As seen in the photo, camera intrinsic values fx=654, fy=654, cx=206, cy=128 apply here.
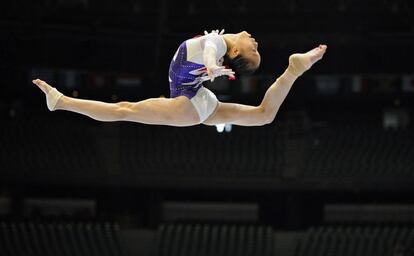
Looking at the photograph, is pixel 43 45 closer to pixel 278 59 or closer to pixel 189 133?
pixel 189 133

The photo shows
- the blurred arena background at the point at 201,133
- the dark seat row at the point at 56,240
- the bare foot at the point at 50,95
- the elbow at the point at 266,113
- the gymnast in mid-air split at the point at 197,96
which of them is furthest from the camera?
the blurred arena background at the point at 201,133

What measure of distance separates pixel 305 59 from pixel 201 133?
13358 mm

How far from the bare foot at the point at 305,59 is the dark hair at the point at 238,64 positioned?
0.42 metres

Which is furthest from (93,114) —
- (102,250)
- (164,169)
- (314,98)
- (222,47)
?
(314,98)

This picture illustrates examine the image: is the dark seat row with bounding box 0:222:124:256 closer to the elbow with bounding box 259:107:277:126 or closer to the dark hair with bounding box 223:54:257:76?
the elbow with bounding box 259:107:277:126

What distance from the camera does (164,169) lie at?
18594 mm

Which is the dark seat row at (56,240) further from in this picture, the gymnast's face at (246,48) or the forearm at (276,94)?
the gymnast's face at (246,48)

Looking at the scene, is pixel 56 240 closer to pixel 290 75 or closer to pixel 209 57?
pixel 290 75

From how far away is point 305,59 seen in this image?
243 inches

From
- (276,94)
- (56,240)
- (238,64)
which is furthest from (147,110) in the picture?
(56,240)

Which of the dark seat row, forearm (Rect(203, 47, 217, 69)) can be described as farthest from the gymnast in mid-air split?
the dark seat row

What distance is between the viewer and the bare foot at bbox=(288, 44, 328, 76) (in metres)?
6.10

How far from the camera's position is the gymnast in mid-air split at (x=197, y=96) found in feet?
20.6

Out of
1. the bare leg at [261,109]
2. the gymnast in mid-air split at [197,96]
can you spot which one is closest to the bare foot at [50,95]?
the gymnast in mid-air split at [197,96]
